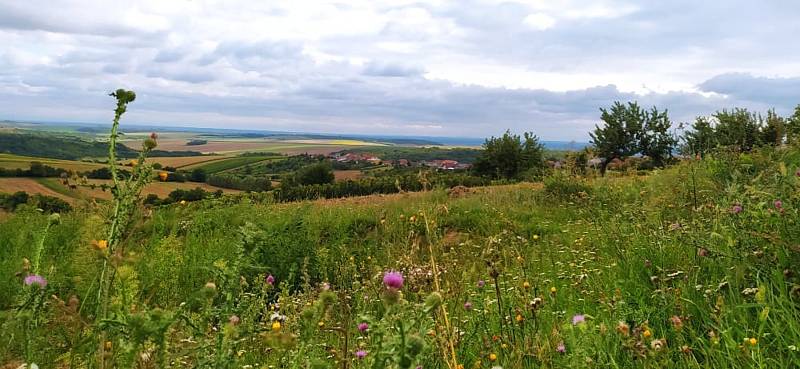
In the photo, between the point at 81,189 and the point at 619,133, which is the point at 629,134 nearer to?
the point at 619,133

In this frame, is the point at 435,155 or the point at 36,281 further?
the point at 435,155

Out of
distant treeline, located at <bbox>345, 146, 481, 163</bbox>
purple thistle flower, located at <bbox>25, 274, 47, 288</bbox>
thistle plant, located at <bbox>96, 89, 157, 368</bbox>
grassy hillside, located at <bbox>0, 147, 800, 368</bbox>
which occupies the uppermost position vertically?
thistle plant, located at <bbox>96, 89, 157, 368</bbox>

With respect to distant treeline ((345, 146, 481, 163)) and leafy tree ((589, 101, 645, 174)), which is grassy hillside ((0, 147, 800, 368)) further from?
distant treeline ((345, 146, 481, 163))

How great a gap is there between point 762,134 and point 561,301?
838 inches

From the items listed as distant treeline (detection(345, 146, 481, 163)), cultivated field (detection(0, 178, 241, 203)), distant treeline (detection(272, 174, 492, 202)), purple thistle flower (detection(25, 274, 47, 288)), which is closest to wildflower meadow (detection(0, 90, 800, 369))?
purple thistle flower (detection(25, 274, 47, 288))

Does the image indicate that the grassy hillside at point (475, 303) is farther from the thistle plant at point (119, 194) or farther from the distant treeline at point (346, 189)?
the distant treeline at point (346, 189)

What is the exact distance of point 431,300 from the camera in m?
1.22

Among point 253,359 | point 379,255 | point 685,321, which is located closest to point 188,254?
point 379,255

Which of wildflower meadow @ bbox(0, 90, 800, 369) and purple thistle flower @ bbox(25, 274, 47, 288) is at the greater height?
purple thistle flower @ bbox(25, 274, 47, 288)

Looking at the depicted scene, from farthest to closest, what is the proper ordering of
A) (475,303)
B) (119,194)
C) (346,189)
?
(346,189)
(475,303)
(119,194)

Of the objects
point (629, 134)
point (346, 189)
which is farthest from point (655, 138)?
point (346, 189)

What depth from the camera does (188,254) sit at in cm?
578

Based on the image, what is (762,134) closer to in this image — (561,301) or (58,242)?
(561,301)

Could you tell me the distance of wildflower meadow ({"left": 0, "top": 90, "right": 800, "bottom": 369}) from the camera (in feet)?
4.82
